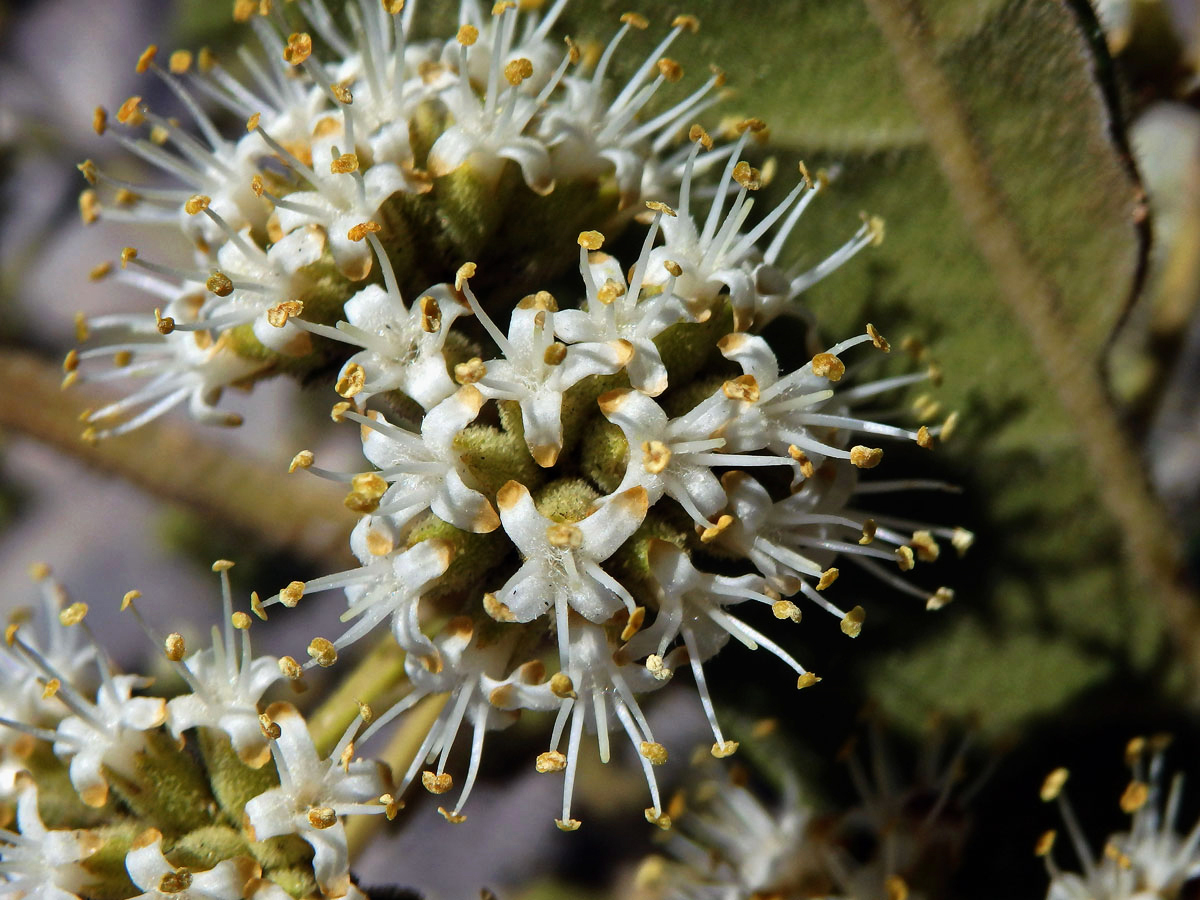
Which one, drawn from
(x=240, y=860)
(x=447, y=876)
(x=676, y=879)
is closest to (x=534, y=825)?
(x=447, y=876)

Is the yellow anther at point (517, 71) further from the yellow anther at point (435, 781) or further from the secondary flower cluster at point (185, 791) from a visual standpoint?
the yellow anther at point (435, 781)

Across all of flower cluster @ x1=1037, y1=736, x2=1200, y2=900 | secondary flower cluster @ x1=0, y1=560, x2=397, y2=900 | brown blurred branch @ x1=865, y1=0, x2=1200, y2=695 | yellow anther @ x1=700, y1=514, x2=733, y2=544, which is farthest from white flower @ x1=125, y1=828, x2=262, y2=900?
brown blurred branch @ x1=865, y1=0, x2=1200, y2=695

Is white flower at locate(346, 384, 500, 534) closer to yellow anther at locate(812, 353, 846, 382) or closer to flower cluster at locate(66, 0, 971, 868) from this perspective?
flower cluster at locate(66, 0, 971, 868)

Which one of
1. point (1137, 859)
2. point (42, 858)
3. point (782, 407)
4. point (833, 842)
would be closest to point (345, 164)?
point (782, 407)

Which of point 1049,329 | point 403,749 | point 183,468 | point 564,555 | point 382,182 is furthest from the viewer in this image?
point 183,468

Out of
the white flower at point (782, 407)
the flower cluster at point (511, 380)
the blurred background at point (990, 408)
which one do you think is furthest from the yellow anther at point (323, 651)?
the white flower at point (782, 407)

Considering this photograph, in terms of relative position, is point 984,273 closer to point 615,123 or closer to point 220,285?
point 615,123
